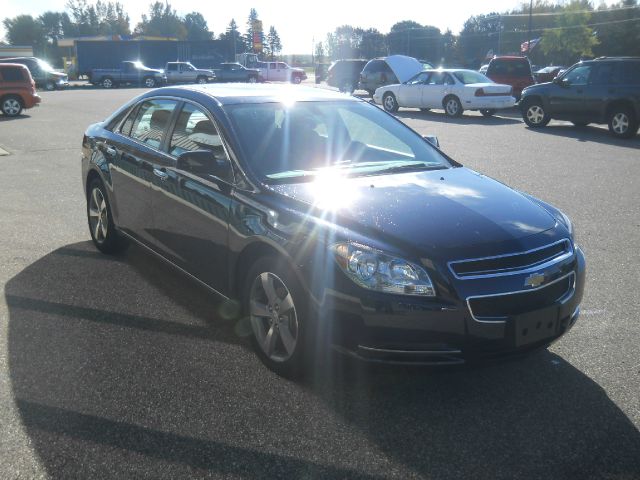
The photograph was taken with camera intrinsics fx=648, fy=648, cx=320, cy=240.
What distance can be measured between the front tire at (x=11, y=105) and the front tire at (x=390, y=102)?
12.4 metres

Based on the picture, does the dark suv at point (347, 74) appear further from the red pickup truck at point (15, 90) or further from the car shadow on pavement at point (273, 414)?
the car shadow on pavement at point (273, 414)

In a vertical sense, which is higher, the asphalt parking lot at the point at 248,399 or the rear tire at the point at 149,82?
the asphalt parking lot at the point at 248,399

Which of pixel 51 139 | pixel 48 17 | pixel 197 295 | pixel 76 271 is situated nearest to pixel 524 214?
pixel 197 295

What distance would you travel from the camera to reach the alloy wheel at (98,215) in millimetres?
5832

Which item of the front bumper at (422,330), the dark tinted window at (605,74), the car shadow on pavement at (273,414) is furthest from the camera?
the dark tinted window at (605,74)

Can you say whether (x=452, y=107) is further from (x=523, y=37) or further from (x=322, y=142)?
(x=523, y=37)

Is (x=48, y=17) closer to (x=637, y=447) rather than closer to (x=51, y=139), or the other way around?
(x=51, y=139)

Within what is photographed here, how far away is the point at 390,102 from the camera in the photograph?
22.9 meters

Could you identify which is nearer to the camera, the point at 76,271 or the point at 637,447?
the point at 637,447

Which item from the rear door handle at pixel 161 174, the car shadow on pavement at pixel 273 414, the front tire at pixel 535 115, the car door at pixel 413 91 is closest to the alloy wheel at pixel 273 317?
the car shadow on pavement at pixel 273 414

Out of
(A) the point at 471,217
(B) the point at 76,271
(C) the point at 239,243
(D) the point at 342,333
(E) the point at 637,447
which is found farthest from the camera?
(B) the point at 76,271

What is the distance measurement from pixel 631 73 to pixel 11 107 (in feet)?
61.4

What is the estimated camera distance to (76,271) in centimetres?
550

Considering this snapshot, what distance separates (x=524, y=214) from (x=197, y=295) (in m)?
2.53
